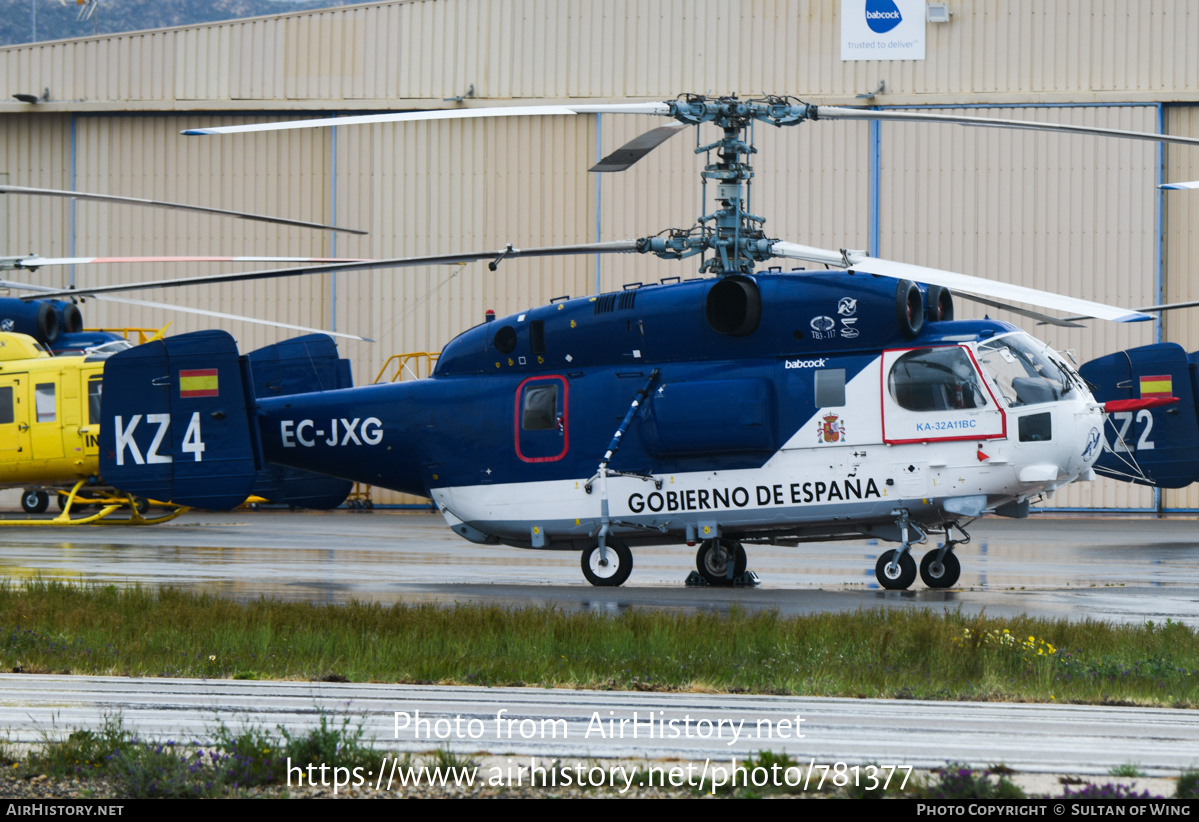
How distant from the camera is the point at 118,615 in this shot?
10414 millimetres

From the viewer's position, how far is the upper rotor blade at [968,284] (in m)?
10.3

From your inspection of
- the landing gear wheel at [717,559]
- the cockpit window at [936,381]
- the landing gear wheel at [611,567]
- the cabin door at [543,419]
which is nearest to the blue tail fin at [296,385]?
the cabin door at [543,419]

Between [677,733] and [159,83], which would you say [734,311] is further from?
[159,83]

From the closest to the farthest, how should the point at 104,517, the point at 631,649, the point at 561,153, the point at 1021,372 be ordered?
the point at 631,649, the point at 1021,372, the point at 104,517, the point at 561,153

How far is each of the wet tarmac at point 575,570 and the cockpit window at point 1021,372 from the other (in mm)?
2058

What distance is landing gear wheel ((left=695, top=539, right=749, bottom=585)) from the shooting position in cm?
1440

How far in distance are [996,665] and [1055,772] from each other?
3012 millimetres

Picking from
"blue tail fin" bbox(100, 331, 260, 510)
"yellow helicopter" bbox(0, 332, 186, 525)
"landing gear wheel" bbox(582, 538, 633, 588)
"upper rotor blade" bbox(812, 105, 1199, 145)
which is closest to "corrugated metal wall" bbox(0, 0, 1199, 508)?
"yellow helicopter" bbox(0, 332, 186, 525)

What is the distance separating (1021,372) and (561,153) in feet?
68.2

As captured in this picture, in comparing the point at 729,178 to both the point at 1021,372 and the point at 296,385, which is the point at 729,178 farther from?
the point at 296,385

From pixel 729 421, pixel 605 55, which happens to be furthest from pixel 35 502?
pixel 729 421

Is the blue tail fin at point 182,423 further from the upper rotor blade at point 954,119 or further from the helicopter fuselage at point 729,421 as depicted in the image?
the upper rotor blade at point 954,119

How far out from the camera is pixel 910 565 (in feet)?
44.9

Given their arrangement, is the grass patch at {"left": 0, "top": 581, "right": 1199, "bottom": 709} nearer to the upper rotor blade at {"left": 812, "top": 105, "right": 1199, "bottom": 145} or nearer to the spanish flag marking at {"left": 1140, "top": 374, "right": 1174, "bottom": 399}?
the upper rotor blade at {"left": 812, "top": 105, "right": 1199, "bottom": 145}
